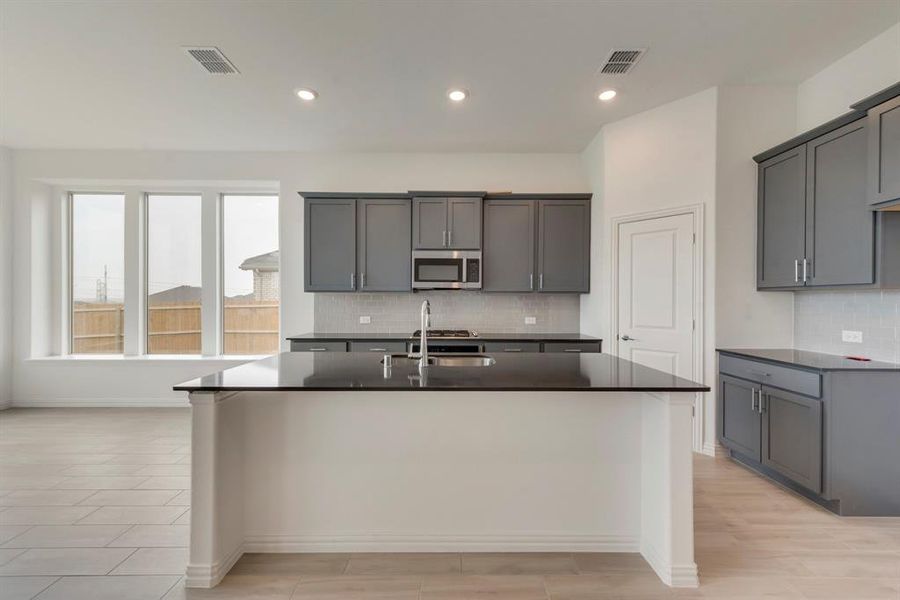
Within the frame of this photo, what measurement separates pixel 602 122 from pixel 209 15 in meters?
3.27

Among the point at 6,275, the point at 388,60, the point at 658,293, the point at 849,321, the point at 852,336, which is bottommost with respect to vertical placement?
the point at 852,336

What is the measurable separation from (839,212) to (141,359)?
262 inches

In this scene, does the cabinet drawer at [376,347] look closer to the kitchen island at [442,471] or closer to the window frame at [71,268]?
the kitchen island at [442,471]

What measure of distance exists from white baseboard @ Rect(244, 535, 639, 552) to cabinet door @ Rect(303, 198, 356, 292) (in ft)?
9.33

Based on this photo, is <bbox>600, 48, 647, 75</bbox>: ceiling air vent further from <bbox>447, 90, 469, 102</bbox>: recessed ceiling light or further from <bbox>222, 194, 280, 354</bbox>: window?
<bbox>222, 194, 280, 354</bbox>: window

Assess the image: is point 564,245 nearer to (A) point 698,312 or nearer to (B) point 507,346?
(B) point 507,346

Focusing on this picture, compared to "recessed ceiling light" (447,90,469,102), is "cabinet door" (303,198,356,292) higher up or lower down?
lower down

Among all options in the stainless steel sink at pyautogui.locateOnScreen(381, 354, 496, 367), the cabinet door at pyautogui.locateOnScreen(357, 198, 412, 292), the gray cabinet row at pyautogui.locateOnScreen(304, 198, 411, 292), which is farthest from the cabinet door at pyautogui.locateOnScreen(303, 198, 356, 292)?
the stainless steel sink at pyautogui.locateOnScreen(381, 354, 496, 367)

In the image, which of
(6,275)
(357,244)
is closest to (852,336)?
(357,244)

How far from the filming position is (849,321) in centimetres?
303

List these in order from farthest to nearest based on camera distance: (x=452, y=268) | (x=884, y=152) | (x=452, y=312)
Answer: (x=452, y=312)
(x=452, y=268)
(x=884, y=152)

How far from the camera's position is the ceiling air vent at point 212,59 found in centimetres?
292

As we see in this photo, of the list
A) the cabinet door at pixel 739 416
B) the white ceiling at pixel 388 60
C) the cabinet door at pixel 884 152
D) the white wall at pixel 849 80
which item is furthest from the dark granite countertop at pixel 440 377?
the white wall at pixel 849 80

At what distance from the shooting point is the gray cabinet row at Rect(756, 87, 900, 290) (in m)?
2.47
